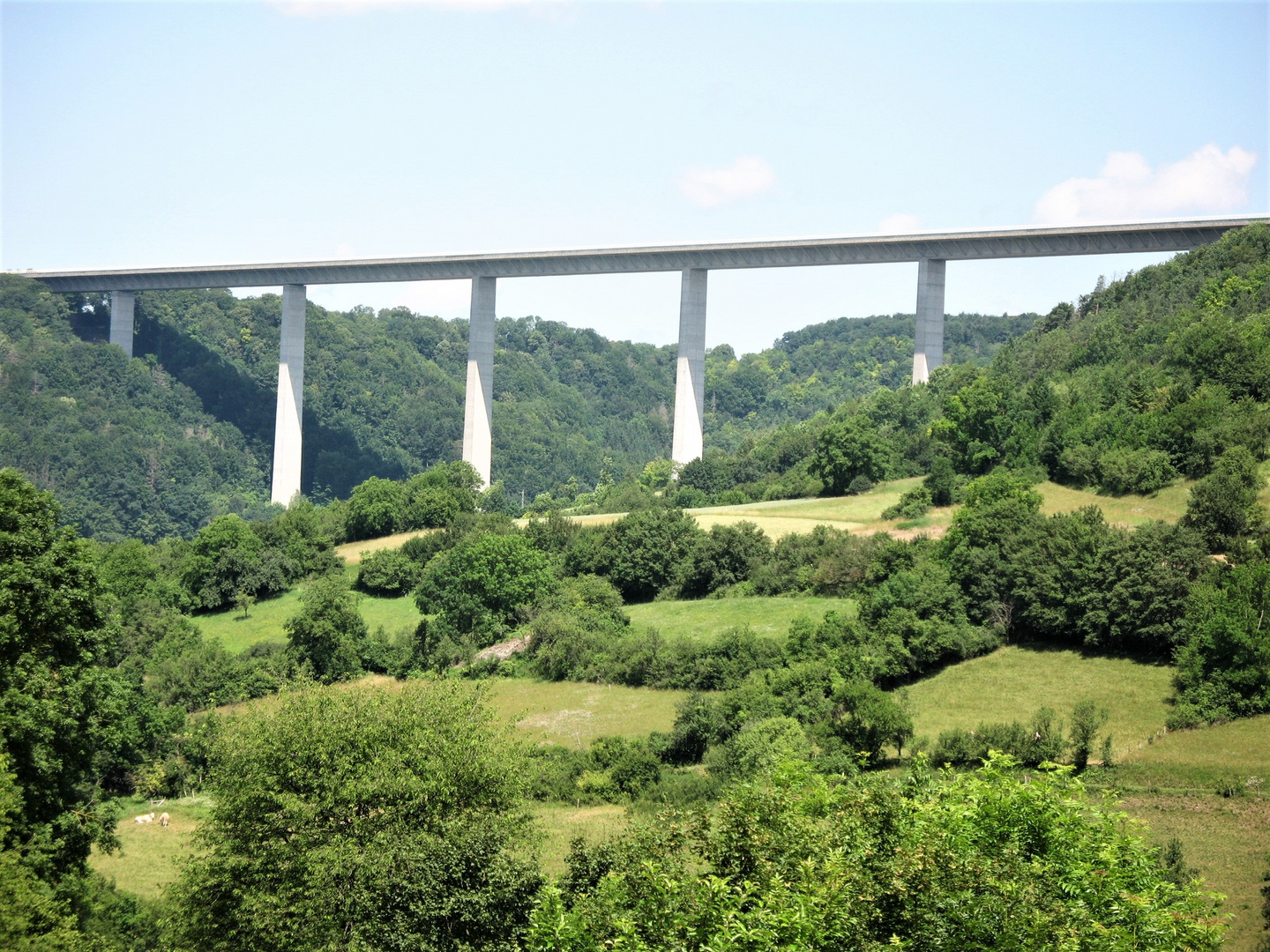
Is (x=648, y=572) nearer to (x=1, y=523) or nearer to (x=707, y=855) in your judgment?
(x=1, y=523)

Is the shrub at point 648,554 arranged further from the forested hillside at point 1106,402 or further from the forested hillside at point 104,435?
the forested hillside at point 104,435

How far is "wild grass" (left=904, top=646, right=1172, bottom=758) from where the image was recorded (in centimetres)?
3500

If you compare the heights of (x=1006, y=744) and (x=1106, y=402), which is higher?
(x=1106, y=402)

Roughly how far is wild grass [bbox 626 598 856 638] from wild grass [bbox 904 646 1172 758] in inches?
208

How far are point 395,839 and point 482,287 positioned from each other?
207 ft

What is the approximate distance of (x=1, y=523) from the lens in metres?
23.4

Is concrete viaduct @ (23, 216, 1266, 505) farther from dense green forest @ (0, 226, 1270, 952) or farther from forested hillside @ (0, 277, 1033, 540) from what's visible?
forested hillside @ (0, 277, 1033, 540)

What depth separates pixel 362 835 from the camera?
19.8m

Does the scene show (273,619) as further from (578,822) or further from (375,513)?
(578,822)

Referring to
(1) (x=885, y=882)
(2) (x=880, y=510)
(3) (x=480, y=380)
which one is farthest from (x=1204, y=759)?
(3) (x=480, y=380)

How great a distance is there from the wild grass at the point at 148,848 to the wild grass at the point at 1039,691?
61.7 feet

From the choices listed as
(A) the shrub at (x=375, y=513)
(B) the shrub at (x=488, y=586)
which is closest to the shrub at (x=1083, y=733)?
(B) the shrub at (x=488, y=586)

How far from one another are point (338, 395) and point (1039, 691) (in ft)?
315

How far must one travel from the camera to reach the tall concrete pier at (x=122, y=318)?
102m
